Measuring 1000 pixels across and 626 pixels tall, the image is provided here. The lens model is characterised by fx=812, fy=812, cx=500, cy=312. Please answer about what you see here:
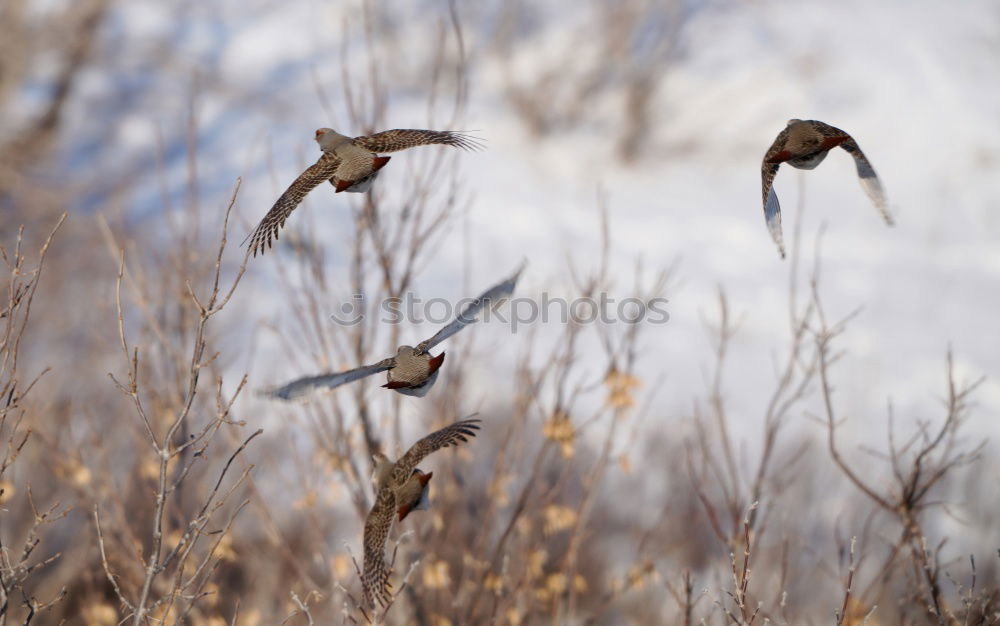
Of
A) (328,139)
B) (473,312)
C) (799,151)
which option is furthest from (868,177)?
(328,139)

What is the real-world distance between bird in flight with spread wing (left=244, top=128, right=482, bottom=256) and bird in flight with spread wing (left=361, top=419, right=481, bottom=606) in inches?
18.7

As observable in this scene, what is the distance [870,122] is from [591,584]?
348 inches

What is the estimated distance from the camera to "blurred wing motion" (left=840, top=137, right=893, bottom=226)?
1.49 metres

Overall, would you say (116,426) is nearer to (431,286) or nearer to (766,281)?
(431,286)

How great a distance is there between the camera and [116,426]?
574cm

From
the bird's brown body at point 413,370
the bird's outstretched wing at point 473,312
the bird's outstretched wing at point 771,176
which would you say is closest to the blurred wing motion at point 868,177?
the bird's outstretched wing at point 771,176

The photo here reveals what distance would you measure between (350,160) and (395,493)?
0.62 meters

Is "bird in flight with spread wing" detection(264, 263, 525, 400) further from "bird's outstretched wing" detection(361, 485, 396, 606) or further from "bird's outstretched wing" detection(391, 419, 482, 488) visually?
"bird's outstretched wing" detection(361, 485, 396, 606)

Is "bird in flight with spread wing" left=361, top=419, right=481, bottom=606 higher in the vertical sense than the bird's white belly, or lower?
lower

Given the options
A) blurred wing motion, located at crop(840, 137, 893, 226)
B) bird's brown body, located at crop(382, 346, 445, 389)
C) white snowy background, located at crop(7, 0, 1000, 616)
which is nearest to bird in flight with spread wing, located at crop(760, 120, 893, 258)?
blurred wing motion, located at crop(840, 137, 893, 226)

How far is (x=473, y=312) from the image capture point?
54.4 inches

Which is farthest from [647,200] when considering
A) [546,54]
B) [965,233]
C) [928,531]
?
[928,531]

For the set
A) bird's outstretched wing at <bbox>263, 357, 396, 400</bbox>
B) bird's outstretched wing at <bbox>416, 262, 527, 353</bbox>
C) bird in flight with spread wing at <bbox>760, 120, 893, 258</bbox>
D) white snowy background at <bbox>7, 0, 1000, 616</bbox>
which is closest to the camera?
bird's outstretched wing at <bbox>263, 357, 396, 400</bbox>

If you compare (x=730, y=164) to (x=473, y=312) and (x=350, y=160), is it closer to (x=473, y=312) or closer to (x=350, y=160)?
(x=350, y=160)
